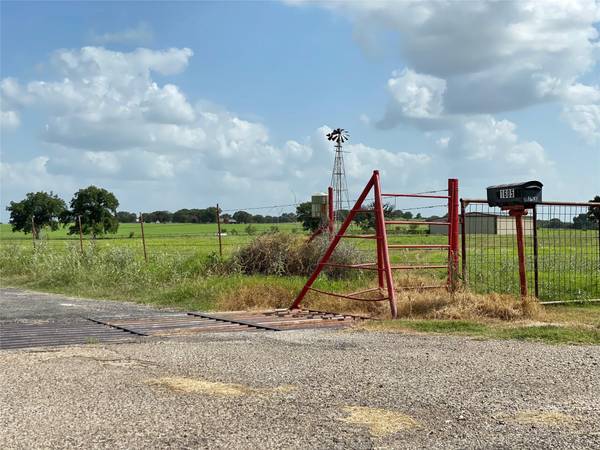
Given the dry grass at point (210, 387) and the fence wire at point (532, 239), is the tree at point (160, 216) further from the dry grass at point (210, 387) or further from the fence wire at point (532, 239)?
the dry grass at point (210, 387)

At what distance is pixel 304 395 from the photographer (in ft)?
18.6

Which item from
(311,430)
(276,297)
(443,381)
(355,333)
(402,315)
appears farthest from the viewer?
(276,297)

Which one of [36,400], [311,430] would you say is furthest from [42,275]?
[311,430]

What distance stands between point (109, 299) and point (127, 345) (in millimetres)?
6920

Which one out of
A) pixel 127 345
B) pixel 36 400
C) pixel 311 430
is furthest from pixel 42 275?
pixel 311 430

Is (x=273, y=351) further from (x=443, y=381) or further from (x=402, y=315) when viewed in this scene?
(x=402, y=315)

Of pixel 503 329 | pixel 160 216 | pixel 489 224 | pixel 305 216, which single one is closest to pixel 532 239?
pixel 489 224

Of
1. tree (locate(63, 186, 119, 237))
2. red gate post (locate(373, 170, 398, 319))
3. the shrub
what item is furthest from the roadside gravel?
tree (locate(63, 186, 119, 237))

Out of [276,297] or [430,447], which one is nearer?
[430,447]

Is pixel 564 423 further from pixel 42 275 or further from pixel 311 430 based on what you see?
pixel 42 275

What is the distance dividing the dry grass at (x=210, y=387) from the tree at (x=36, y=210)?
87.2m

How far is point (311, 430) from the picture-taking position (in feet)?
15.6

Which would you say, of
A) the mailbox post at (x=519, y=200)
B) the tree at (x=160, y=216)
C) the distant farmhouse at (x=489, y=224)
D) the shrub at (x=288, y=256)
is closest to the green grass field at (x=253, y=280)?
the distant farmhouse at (x=489, y=224)

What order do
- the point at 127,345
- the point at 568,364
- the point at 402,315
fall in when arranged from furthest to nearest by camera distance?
1. the point at 402,315
2. the point at 127,345
3. the point at 568,364
